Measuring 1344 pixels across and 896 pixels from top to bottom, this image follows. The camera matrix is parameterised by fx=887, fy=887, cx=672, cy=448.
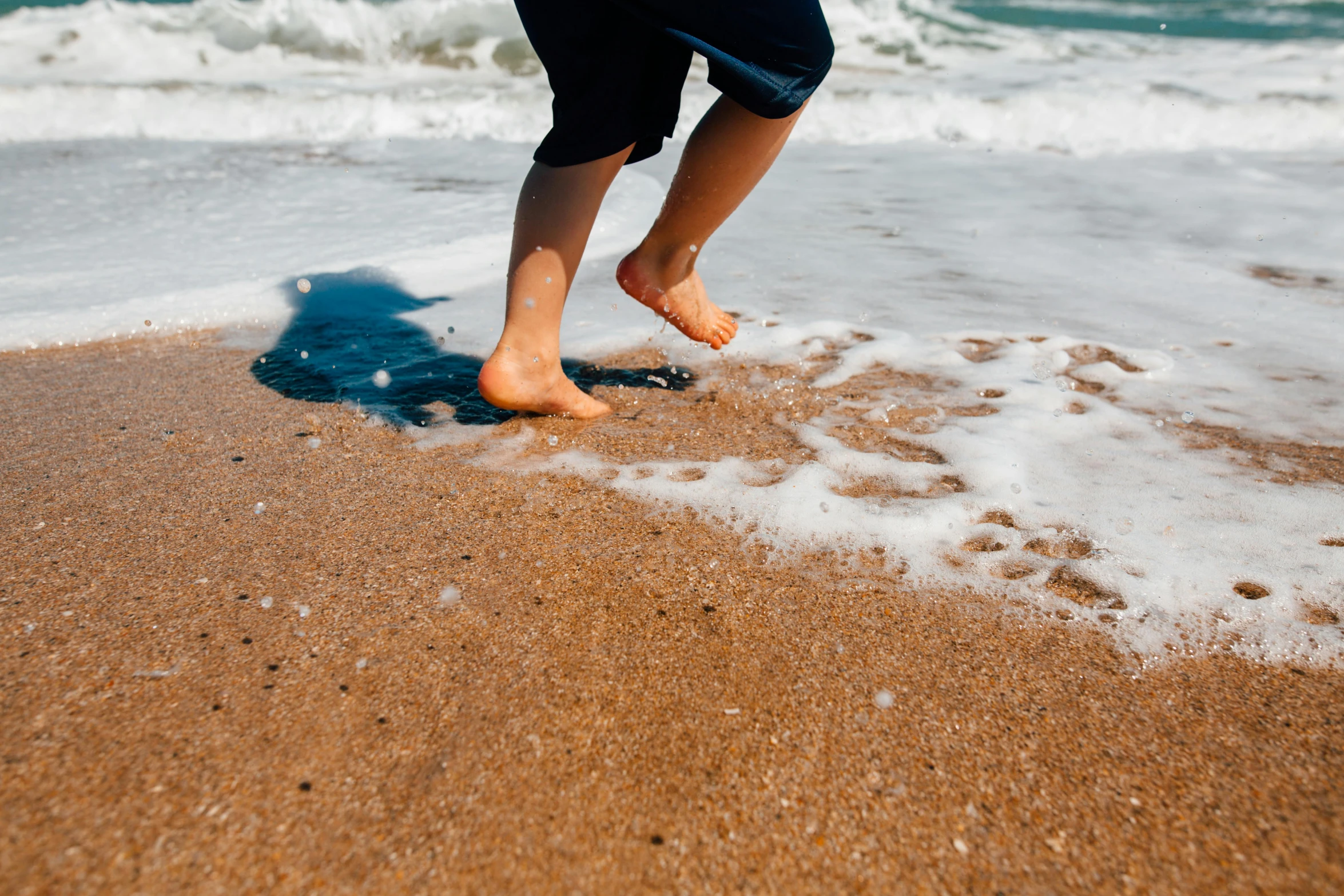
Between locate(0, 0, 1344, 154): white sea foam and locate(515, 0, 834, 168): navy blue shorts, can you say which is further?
locate(0, 0, 1344, 154): white sea foam

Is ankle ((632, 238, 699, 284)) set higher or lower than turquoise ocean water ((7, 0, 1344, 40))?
lower

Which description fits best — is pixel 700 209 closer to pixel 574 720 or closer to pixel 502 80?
pixel 574 720

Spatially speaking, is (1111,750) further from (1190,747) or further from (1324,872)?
(1324,872)

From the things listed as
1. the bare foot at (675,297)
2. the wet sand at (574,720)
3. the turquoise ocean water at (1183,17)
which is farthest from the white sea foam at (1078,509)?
the turquoise ocean water at (1183,17)

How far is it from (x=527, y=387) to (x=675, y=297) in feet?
1.19

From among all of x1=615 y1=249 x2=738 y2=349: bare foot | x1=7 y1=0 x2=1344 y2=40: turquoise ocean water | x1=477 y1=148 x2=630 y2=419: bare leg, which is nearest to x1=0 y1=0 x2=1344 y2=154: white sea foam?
x1=7 y1=0 x2=1344 y2=40: turquoise ocean water

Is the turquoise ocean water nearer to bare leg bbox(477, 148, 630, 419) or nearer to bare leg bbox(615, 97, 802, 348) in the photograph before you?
bare leg bbox(615, 97, 802, 348)

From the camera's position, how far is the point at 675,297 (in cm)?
172

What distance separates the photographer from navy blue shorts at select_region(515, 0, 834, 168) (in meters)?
1.27

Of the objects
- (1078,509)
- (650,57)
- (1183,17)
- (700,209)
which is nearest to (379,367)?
(700,209)

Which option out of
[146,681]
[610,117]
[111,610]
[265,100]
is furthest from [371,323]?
[265,100]

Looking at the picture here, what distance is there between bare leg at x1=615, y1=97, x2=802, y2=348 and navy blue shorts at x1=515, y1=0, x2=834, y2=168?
0.34 feet

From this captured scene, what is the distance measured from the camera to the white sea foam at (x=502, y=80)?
5105 millimetres

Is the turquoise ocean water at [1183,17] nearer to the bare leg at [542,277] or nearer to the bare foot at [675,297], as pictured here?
the bare foot at [675,297]
